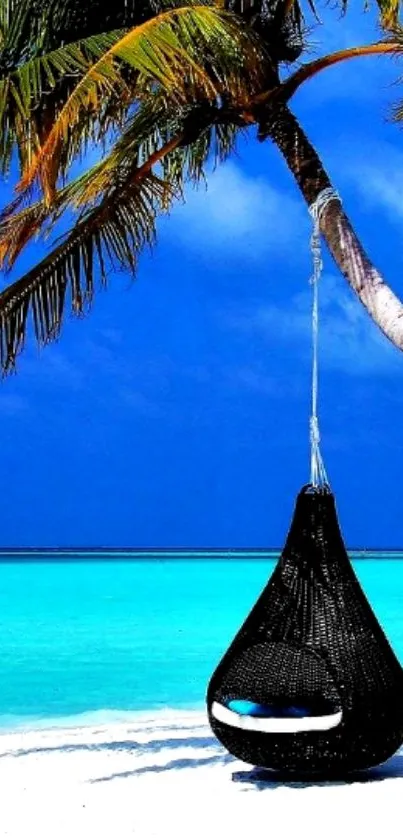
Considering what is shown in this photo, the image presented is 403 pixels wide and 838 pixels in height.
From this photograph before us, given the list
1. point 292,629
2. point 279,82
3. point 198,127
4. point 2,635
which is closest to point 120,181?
point 198,127

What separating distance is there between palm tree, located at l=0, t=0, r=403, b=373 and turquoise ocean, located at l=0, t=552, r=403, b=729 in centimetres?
420

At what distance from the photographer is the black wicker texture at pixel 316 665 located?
4105 mm

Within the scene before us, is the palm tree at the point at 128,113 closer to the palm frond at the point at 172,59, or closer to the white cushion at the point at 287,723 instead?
the palm frond at the point at 172,59

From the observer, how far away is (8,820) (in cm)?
403

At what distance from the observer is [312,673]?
415 centimetres

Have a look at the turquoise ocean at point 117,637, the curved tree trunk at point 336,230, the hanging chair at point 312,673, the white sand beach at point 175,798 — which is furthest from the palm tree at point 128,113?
the turquoise ocean at point 117,637

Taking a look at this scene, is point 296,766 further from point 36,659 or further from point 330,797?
point 36,659

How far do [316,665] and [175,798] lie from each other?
2.13ft

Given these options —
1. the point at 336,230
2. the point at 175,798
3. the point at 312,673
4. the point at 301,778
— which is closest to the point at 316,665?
the point at 312,673

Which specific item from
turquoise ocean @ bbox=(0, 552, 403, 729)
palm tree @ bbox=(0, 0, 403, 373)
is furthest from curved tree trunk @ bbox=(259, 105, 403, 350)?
turquoise ocean @ bbox=(0, 552, 403, 729)

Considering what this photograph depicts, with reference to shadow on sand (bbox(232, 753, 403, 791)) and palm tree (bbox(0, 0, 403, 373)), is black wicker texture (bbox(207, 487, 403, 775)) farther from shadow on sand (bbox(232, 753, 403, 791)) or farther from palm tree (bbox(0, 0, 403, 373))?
palm tree (bbox(0, 0, 403, 373))

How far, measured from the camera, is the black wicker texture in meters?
4.11

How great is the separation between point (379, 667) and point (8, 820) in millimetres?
1253

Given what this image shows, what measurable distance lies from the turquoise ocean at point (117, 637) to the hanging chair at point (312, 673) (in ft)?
15.0
